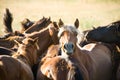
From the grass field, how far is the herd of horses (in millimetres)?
9849

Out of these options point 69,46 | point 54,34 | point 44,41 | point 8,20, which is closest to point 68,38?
point 69,46

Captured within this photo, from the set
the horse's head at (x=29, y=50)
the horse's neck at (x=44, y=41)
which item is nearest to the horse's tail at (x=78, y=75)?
the horse's head at (x=29, y=50)

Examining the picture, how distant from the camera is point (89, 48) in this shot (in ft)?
28.3

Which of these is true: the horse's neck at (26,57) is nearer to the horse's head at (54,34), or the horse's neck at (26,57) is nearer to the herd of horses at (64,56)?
the herd of horses at (64,56)

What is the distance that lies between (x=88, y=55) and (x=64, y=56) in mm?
1486

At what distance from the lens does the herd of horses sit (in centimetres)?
612

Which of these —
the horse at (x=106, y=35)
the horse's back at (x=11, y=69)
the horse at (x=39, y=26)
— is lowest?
the horse's back at (x=11, y=69)

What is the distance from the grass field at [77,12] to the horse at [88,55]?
417 inches

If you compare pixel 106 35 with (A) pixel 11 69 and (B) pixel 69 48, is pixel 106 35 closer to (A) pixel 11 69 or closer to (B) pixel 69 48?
(B) pixel 69 48

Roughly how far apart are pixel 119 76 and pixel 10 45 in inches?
131

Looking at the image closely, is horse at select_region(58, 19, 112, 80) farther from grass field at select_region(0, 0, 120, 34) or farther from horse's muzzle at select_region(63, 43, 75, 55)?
grass field at select_region(0, 0, 120, 34)

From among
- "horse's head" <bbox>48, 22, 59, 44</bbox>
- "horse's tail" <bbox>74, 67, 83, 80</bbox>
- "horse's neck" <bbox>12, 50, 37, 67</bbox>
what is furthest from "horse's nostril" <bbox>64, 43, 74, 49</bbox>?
"horse's head" <bbox>48, 22, 59, 44</bbox>

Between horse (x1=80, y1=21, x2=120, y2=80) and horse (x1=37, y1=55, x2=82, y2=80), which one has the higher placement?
horse (x1=80, y1=21, x2=120, y2=80)

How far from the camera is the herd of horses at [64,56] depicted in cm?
612
